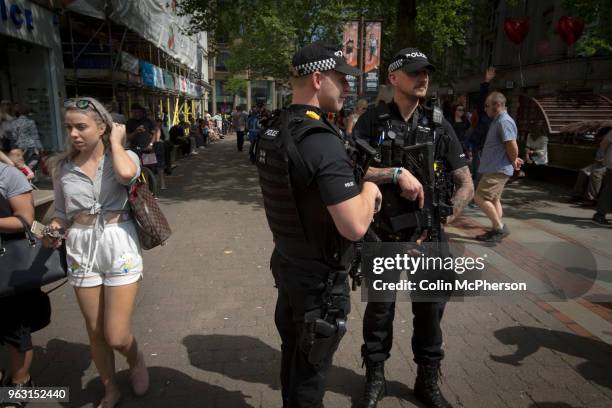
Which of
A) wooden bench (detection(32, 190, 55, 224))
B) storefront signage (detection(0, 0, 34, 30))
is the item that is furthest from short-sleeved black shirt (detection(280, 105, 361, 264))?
storefront signage (detection(0, 0, 34, 30))

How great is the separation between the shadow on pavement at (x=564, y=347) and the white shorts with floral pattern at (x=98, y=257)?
2.71m

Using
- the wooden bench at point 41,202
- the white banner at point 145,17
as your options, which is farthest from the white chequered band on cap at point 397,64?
the white banner at point 145,17

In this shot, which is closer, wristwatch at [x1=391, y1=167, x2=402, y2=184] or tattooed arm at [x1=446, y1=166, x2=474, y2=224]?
wristwatch at [x1=391, y1=167, x2=402, y2=184]

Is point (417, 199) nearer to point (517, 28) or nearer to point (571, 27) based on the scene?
point (517, 28)

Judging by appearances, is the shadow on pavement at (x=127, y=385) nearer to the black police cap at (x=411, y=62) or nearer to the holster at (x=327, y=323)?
the holster at (x=327, y=323)

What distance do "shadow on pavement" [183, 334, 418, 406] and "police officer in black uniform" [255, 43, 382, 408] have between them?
1036mm

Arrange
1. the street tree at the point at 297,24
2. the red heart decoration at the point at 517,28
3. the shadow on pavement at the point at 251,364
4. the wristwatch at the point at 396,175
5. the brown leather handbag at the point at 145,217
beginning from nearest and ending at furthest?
the wristwatch at the point at 396,175, the brown leather handbag at the point at 145,217, the shadow on pavement at the point at 251,364, the street tree at the point at 297,24, the red heart decoration at the point at 517,28

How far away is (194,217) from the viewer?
7633mm

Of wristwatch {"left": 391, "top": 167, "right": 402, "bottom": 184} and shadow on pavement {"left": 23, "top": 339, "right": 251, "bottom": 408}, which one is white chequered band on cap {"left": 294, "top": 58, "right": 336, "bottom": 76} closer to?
wristwatch {"left": 391, "top": 167, "right": 402, "bottom": 184}

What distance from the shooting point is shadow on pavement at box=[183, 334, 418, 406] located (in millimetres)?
2895

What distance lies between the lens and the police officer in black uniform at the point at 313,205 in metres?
1.69

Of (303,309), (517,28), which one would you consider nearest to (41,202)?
(303,309)

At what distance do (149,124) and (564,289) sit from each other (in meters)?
8.07

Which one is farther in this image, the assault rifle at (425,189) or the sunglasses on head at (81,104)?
the assault rifle at (425,189)
